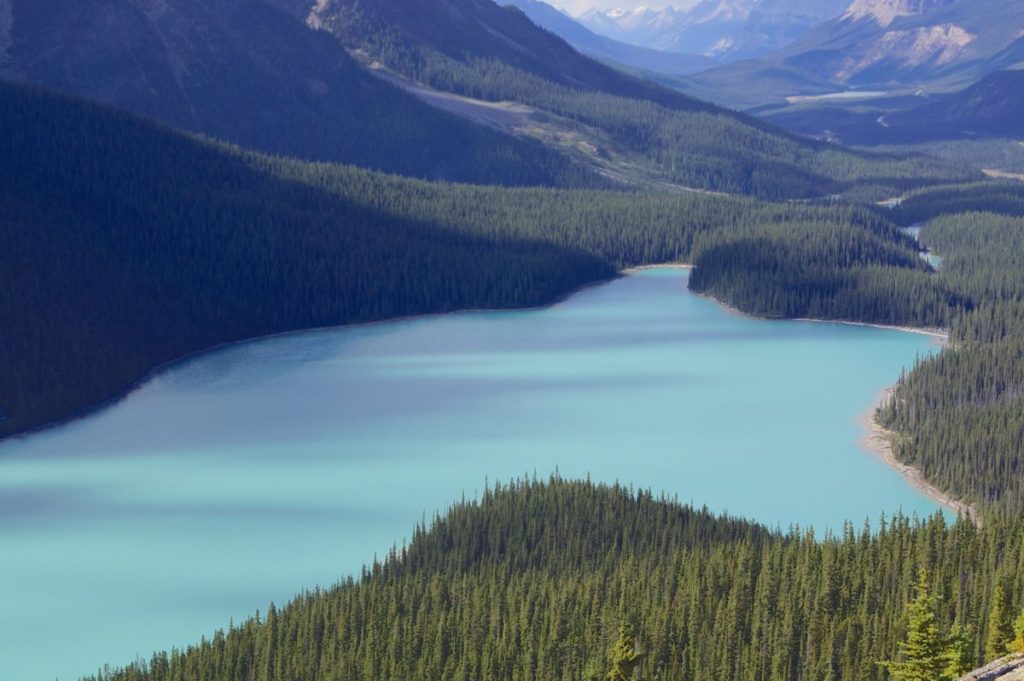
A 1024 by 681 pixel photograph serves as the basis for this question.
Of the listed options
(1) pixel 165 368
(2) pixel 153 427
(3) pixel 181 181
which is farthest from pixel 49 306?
(3) pixel 181 181

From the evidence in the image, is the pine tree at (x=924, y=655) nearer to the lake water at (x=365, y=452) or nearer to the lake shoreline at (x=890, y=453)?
the lake water at (x=365, y=452)

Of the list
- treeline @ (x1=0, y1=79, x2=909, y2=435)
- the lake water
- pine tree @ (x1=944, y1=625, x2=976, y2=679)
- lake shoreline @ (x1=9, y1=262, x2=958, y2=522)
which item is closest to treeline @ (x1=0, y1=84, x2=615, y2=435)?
treeline @ (x1=0, y1=79, x2=909, y2=435)

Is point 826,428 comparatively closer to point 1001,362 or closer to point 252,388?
point 1001,362

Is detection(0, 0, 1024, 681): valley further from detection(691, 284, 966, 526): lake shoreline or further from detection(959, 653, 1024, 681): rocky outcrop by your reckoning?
detection(959, 653, 1024, 681): rocky outcrop

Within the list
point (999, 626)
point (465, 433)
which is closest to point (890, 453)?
point (465, 433)

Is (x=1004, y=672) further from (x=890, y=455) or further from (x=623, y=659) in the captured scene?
(x=890, y=455)

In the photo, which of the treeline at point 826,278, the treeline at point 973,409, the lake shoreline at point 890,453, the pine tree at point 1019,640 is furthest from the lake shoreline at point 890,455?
the pine tree at point 1019,640
